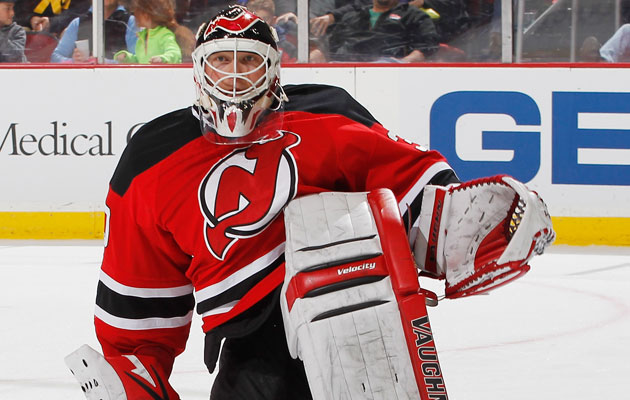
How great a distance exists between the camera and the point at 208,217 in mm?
1391

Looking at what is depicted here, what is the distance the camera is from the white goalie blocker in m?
1.17

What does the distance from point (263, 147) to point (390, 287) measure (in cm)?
35

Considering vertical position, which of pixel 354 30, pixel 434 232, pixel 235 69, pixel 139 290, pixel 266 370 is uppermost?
pixel 354 30

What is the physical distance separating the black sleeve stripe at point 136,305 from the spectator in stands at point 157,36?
347 cm

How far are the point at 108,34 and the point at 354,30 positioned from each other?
135 centimetres

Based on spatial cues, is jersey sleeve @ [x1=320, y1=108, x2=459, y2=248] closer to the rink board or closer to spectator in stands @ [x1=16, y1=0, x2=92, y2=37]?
the rink board

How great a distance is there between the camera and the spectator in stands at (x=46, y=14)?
16.4 feet

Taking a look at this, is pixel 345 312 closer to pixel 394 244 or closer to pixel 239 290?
pixel 394 244

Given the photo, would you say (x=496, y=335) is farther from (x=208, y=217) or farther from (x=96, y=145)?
(x=96, y=145)

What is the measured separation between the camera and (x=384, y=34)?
4.79m

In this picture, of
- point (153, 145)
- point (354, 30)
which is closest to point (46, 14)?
point (354, 30)

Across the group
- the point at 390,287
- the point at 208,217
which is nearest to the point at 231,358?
the point at 208,217

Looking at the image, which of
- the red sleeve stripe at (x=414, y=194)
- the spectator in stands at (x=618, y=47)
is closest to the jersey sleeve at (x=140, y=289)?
the red sleeve stripe at (x=414, y=194)

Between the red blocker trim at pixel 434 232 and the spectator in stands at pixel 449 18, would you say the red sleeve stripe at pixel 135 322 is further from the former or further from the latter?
the spectator in stands at pixel 449 18
